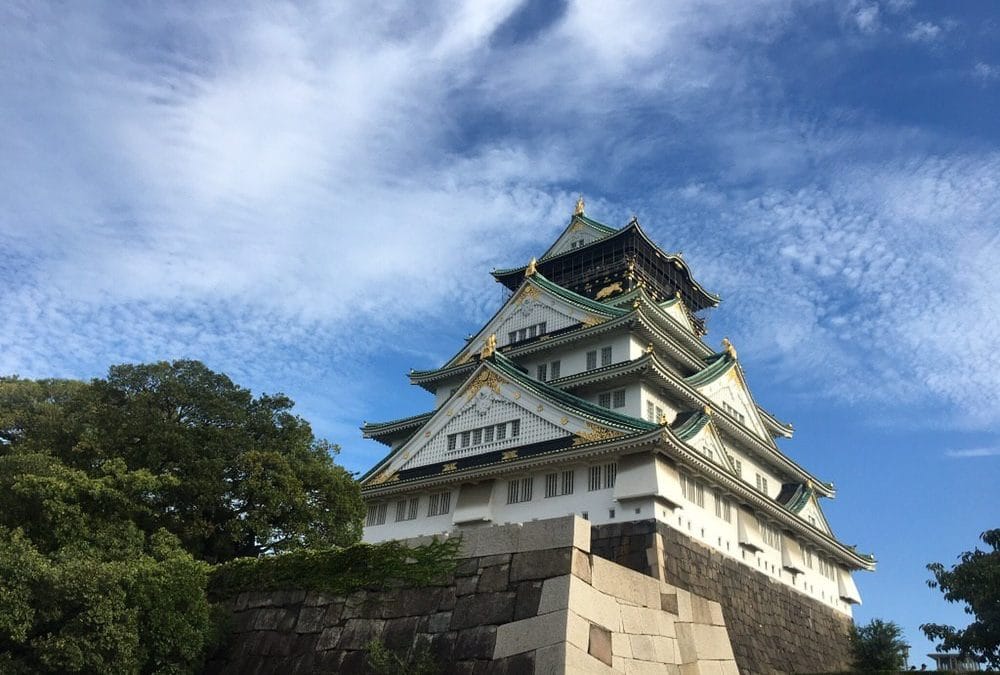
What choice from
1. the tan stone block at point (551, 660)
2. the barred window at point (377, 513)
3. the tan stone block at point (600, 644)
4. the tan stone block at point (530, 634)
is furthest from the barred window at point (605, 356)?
the tan stone block at point (551, 660)

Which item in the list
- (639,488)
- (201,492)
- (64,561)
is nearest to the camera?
(64,561)

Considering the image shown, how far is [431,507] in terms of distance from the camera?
32469 millimetres

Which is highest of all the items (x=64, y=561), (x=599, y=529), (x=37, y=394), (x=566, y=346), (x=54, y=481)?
(x=566, y=346)

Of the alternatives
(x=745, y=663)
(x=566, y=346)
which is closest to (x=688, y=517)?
(x=745, y=663)

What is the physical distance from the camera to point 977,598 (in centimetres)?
2514

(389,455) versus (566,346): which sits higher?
(566,346)

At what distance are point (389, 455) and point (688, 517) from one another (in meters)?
12.9

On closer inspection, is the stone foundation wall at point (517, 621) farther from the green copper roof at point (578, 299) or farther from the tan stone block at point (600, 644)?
the green copper roof at point (578, 299)

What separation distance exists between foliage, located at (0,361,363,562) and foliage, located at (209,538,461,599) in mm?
4687

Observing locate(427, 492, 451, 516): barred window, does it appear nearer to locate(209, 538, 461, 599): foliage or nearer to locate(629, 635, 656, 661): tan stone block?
locate(209, 538, 461, 599): foliage

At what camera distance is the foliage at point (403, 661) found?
38.8ft

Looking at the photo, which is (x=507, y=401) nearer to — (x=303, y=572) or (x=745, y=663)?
(x=745, y=663)

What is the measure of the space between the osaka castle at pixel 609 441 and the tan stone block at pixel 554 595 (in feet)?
51.4

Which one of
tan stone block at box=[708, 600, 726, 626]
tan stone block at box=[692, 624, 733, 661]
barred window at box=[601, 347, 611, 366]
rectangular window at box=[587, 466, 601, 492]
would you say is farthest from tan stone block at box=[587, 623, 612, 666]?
barred window at box=[601, 347, 611, 366]
